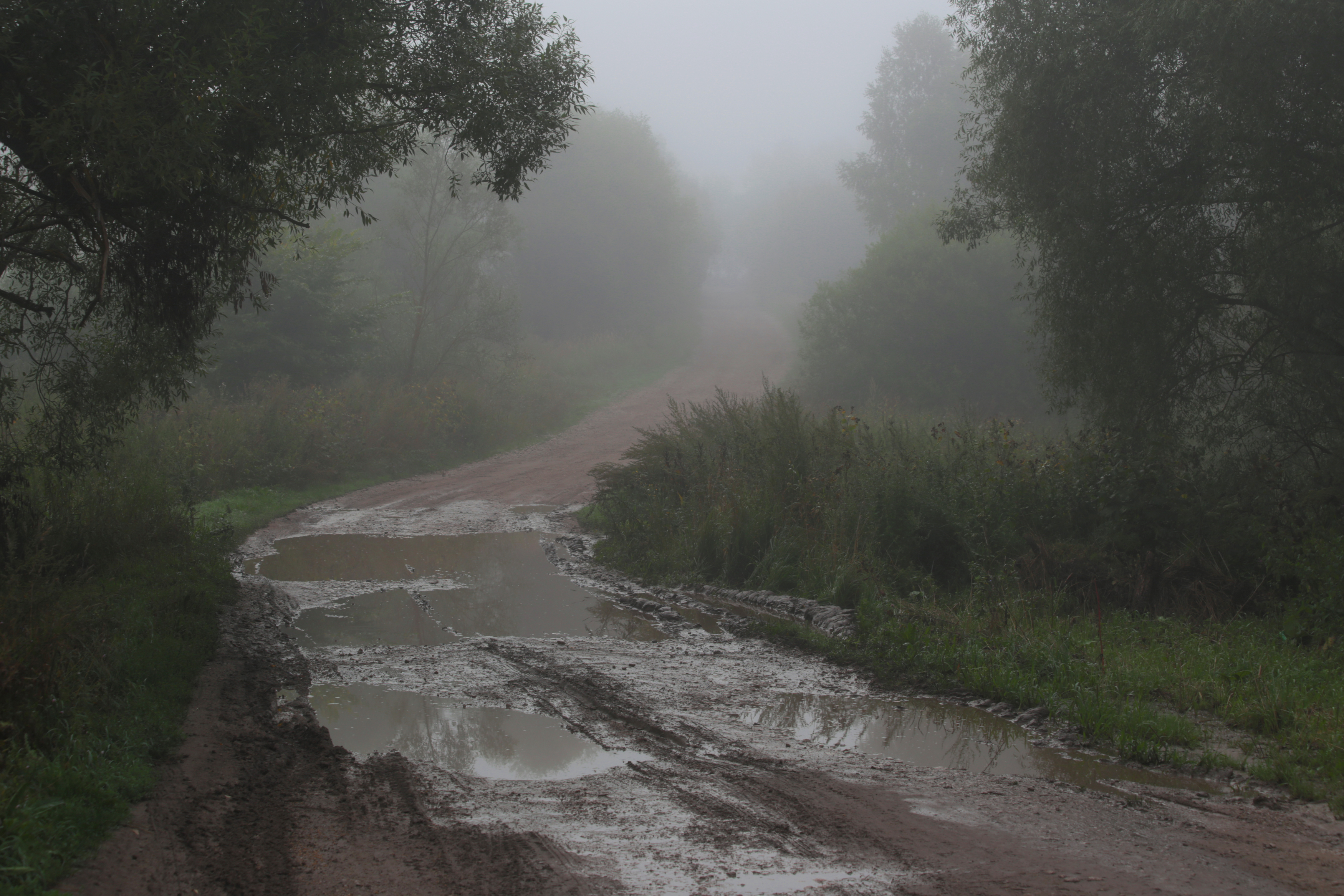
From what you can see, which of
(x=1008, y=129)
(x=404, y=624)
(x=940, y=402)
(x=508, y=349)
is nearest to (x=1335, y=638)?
(x=1008, y=129)

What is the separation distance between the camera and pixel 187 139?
566 cm

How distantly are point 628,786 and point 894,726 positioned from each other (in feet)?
7.10

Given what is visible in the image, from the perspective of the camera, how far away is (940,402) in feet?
97.5

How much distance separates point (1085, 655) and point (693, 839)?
14.2 feet

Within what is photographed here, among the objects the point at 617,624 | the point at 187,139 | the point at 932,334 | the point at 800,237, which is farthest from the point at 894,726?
the point at 800,237

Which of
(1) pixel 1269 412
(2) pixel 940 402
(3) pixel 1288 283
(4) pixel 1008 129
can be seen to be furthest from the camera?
(2) pixel 940 402

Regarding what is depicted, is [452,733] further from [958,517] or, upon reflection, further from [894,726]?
[958,517]

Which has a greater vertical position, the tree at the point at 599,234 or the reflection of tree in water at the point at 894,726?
the tree at the point at 599,234

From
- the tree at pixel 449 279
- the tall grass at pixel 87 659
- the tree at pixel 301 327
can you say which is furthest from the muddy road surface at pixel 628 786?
the tree at pixel 449 279

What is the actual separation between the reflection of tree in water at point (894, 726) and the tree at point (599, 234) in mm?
42749

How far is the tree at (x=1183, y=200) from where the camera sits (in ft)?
29.7

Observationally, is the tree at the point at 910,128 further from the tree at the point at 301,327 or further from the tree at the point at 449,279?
the tree at the point at 301,327

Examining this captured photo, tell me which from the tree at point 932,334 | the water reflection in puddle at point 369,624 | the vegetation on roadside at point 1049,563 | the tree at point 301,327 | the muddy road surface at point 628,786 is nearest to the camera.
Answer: the muddy road surface at point 628,786

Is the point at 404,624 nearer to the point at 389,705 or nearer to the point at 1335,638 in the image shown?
the point at 389,705
